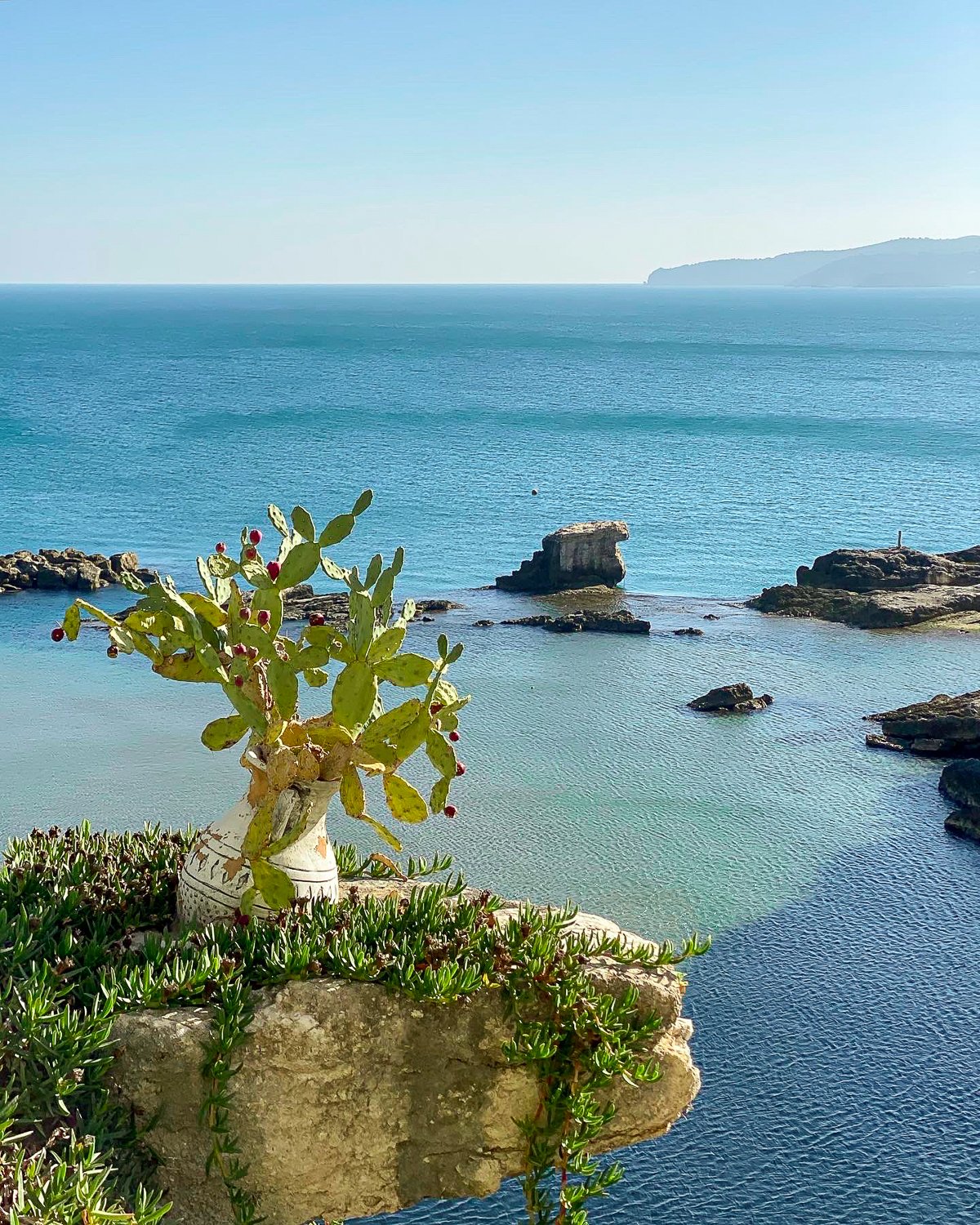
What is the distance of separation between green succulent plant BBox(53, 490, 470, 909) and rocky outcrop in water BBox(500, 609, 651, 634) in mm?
29077

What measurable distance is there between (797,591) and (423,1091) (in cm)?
3494

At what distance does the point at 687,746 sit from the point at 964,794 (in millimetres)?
5725

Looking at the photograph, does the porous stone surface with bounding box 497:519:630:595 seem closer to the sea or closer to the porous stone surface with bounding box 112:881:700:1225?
the sea

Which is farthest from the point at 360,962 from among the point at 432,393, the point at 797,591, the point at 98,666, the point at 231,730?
the point at 432,393

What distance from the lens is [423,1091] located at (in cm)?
824

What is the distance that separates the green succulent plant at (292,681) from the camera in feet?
28.1

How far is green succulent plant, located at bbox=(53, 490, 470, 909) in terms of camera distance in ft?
28.1

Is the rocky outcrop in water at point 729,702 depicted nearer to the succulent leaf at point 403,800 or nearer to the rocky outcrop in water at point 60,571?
the rocky outcrop in water at point 60,571

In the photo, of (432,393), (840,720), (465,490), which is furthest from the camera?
(432,393)

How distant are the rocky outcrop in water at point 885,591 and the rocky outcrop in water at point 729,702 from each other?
914 cm

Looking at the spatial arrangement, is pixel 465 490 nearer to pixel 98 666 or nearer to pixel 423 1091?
pixel 98 666

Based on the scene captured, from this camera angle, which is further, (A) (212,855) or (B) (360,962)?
(A) (212,855)

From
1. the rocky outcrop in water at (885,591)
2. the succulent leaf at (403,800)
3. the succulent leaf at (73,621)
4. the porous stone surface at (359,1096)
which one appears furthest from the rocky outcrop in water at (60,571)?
the porous stone surface at (359,1096)

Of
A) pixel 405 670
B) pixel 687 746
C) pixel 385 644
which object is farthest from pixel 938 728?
pixel 385 644
